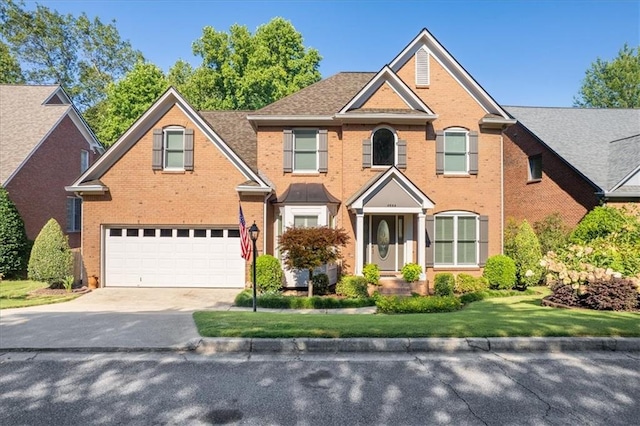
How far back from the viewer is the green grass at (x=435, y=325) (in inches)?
257

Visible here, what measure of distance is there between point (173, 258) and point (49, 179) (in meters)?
11.5

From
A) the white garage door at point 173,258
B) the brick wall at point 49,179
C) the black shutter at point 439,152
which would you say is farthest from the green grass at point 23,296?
the black shutter at point 439,152

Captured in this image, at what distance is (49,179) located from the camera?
2027cm

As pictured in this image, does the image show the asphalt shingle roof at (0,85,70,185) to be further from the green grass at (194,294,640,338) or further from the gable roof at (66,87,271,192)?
the green grass at (194,294,640,338)

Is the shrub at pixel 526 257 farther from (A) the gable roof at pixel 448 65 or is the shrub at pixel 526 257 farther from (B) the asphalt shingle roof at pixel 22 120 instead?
(B) the asphalt shingle roof at pixel 22 120

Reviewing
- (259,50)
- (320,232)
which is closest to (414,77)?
(320,232)

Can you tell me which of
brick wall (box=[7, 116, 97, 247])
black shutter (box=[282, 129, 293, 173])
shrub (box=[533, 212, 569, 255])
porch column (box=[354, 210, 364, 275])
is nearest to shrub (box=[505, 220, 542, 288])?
shrub (box=[533, 212, 569, 255])

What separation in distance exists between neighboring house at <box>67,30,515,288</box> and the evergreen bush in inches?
46.0

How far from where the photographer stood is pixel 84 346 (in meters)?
6.40

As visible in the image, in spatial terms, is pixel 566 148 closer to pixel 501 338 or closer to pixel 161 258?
pixel 501 338

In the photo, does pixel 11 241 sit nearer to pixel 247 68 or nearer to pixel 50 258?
pixel 50 258

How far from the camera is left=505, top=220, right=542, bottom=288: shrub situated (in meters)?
14.6

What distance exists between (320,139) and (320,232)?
4.74 meters

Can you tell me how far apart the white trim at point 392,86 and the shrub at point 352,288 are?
651cm
